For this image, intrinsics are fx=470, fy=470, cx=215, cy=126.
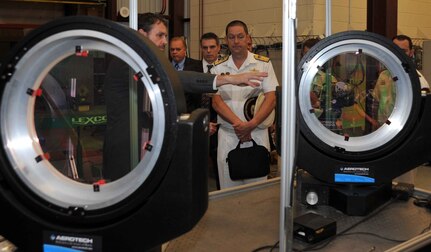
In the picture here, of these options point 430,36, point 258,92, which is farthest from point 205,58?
point 430,36

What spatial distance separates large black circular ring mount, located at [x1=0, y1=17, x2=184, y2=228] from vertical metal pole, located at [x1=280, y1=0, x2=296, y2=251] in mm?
249

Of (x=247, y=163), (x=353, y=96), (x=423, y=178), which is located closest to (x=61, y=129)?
(x=353, y=96)

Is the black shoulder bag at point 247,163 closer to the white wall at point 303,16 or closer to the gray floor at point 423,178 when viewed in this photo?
the gray floor at point 423,178

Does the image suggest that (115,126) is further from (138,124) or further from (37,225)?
(37,225)

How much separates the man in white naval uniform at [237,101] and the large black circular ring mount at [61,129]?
1.58 meters

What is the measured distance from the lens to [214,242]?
51.9 inches

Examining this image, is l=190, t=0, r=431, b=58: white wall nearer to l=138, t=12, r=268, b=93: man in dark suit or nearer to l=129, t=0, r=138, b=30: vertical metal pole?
l=138, t=12, r=268, b=93: man in dark suit

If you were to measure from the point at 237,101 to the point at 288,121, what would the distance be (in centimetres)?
170

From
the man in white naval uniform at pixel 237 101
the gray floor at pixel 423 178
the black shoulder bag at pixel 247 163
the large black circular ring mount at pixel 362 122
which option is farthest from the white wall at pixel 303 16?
the large black circular ring mount at pixel 362 122

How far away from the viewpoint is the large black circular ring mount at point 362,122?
4.99ft

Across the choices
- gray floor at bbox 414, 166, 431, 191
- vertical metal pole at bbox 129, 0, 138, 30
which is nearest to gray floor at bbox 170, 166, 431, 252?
vertical metal pole at bbox 129, 0, 138, 30

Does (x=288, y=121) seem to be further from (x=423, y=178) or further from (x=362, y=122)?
(x=423, y=178)

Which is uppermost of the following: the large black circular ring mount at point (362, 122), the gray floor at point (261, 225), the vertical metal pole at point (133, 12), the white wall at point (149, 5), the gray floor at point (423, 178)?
the white wall at point (149, 5)

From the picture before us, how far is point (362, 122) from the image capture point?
178 centimetres
